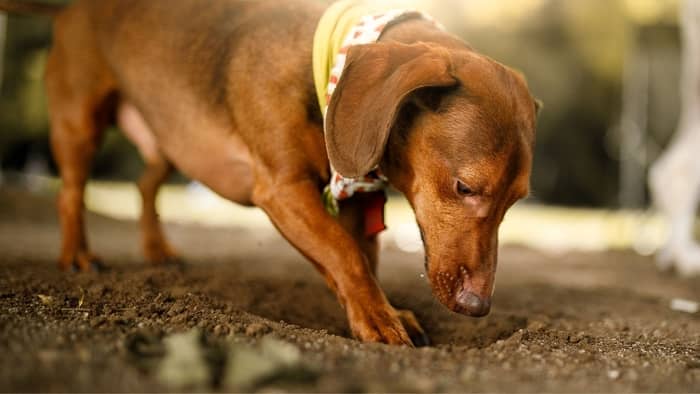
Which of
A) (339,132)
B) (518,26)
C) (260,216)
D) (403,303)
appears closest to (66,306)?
(339,132)

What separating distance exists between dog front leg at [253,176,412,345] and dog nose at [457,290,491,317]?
23 centimetres

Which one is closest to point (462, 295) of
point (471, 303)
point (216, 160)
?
point (471, 303)

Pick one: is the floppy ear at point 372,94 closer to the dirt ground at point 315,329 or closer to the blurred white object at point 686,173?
the dirt ground at point 315,329

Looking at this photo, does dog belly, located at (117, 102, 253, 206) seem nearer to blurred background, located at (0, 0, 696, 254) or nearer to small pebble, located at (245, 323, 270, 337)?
small pebble, located at (245, 323, 270, 337)

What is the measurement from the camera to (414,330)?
287cm

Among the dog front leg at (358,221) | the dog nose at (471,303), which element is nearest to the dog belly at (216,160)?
the dog front leg at (358,221)

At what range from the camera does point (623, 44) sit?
12.9 m

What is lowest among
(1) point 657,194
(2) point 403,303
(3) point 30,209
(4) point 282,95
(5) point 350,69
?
(3) point 30,209

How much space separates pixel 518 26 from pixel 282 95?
11295 millimetres

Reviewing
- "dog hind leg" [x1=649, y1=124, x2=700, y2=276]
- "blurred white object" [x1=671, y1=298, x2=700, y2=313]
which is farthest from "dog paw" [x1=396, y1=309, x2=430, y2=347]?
"dog hind leg" [x1=649, y1=124, x2=700, y2=276]

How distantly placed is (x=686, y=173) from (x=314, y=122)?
392 centimetres

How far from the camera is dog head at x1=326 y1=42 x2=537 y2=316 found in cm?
245

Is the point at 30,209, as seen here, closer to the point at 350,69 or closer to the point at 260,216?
the point at 260,216

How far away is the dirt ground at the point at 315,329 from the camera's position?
5.93 feet
